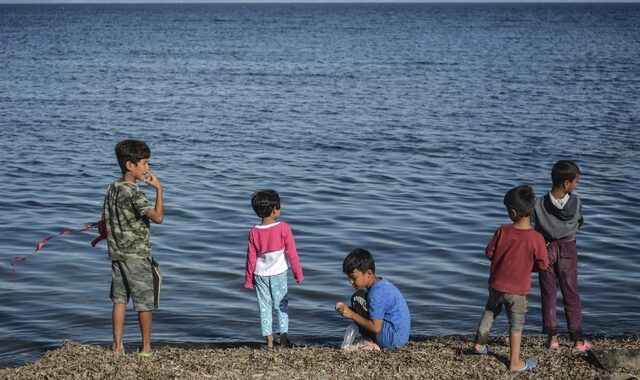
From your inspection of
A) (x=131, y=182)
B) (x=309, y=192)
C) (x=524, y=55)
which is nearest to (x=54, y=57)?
(x=524, y=55)

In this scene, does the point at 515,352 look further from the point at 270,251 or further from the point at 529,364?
the point at 270,251

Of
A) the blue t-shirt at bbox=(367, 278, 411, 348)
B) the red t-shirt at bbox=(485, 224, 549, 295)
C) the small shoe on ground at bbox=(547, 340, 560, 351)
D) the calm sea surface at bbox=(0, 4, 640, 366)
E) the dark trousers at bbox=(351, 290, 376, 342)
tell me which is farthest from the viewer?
the calm sea surface at bbox=(0, 4, 640, 366)

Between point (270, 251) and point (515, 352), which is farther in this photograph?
point (270, 251)

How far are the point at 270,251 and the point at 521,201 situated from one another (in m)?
2.11

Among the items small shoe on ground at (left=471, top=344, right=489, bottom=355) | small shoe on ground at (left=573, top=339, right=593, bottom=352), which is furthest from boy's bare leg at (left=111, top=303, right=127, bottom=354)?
small shoe on ground at (left=573, top=339, right=593, bottom=352)

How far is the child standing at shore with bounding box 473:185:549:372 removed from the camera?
22.1 ft

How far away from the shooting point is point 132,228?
22.7 ft

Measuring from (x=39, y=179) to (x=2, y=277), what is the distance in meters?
6.46

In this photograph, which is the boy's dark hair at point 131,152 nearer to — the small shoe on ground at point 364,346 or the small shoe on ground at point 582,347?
the small shoe on ground at point 364,346

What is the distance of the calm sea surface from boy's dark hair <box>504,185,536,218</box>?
2953 millimetres

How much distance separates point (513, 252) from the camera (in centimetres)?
673

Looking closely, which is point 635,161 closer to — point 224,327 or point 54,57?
point 224,327

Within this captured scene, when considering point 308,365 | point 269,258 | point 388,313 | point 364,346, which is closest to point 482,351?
point 388,313

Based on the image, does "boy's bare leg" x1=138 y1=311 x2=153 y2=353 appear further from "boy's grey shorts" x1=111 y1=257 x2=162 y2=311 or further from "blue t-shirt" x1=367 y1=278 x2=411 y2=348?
"blue t-shirt" x1=367 y1=278 x2=411 y2=348
